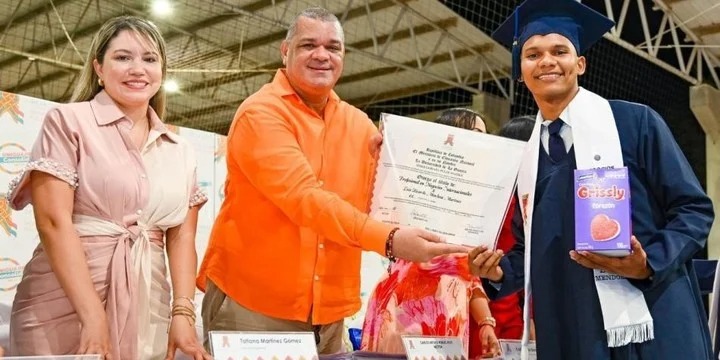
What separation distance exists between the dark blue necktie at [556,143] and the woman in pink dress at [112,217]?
866mm

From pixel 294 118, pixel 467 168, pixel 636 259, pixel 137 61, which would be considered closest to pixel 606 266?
pixel 636 259

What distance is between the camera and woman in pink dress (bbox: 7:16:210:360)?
61.7 inches

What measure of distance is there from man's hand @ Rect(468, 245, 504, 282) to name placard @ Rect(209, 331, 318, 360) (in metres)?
0.44

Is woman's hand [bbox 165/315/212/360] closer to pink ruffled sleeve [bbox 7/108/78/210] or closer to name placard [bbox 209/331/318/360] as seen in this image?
name placard [bbox 209/331/318/360]

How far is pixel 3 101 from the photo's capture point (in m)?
2.75

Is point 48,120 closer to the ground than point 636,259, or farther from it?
farther from it

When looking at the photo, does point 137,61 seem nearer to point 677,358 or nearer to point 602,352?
point 602,352

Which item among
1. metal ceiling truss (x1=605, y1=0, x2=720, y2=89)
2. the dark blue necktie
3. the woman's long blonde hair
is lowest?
the dark blue necktie

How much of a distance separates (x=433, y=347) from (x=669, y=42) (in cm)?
878

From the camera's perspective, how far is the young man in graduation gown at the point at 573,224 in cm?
162

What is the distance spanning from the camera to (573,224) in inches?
68.2

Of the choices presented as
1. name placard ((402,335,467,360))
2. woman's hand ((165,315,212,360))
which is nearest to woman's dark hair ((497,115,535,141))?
name placard ((402,335,467,360))

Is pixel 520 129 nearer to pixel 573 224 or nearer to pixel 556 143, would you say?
pixel 556 143

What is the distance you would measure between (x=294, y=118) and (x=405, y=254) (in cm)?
50
